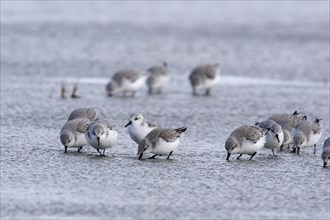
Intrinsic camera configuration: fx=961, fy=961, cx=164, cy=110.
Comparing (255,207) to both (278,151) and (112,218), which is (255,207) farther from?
(278,151)

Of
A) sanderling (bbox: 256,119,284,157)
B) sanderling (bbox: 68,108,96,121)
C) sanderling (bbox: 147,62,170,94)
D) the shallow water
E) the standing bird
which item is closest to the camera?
the shallow water

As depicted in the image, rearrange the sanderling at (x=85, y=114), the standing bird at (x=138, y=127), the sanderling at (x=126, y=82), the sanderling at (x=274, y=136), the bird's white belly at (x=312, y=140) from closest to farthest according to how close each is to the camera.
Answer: the sanderling at (x=274, y=136) → the standing bird at (x=138, y=127) → the bird's white belly at (x=312, y=140) → the sanderling at (x=85, y=114) → the sanderling at (x=126, y=82)

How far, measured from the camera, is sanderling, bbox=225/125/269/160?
43.7ft

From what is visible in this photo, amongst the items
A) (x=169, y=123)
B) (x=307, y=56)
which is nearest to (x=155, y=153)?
(x=169, y=123)

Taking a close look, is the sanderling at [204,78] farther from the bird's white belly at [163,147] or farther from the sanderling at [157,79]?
the bird's white belly at [163,147]

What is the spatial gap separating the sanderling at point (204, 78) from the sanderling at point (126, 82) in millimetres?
1138

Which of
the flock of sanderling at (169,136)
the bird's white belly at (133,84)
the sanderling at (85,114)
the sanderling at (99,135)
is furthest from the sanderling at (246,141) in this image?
the bird's white belly at (133,84)

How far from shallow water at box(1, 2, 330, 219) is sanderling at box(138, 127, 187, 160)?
0.59 feet

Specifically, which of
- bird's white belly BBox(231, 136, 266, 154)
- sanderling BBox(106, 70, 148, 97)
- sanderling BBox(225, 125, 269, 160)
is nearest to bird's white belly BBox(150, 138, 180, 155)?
sanderling BBox(225, 125, 269, 160)

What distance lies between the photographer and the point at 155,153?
43.5 ft

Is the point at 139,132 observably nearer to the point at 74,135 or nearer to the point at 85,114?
the point at 74,135

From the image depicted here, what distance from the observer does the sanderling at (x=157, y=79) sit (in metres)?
21.7

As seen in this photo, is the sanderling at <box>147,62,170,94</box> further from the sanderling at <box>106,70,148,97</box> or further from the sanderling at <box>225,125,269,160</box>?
the sanderling at <box>225,125,269,160</box>

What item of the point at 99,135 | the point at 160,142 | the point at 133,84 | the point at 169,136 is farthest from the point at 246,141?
the point at 133,84
